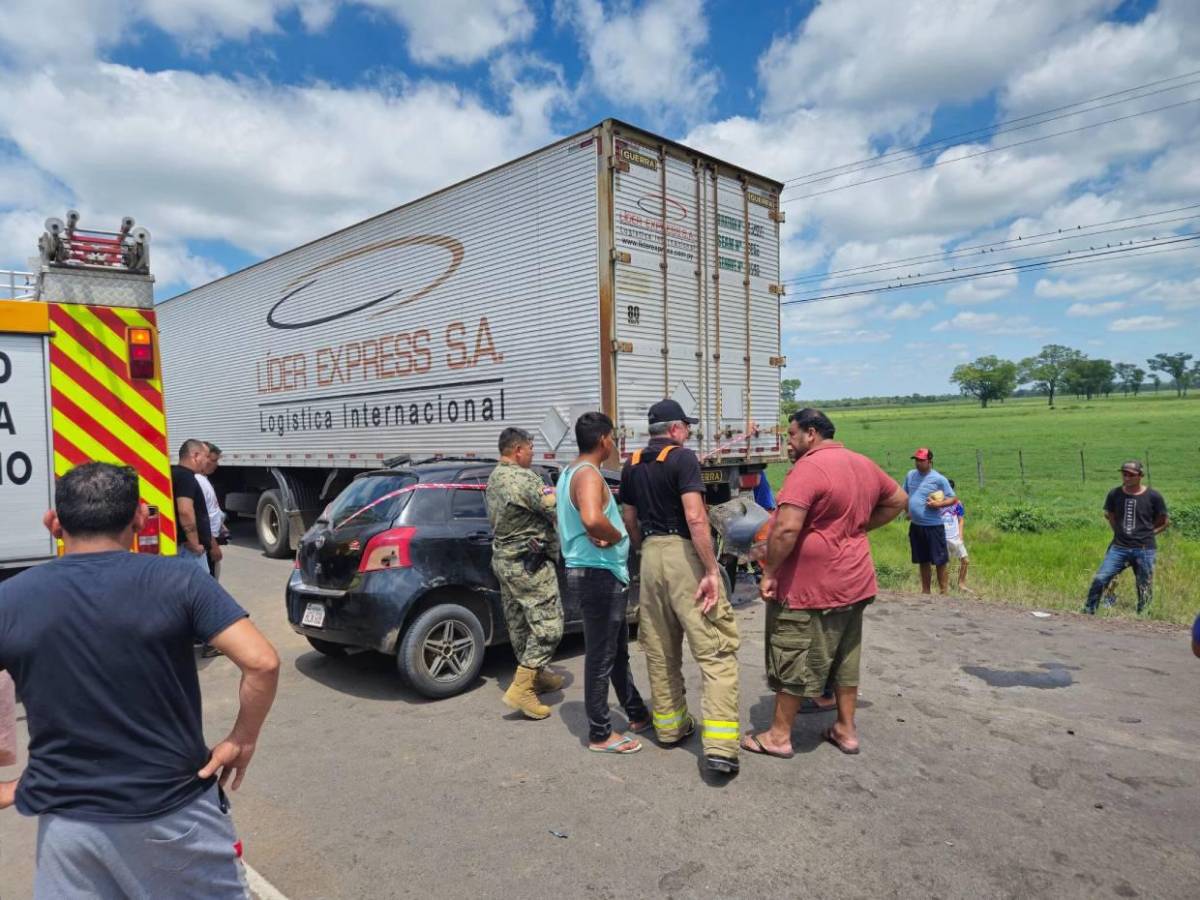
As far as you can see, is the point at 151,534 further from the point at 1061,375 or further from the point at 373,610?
the point at 1061,375

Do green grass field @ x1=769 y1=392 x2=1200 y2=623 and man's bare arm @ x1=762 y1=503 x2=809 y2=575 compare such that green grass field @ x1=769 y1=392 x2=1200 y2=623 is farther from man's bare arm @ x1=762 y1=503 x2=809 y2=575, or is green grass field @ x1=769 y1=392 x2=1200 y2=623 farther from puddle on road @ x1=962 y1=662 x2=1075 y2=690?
man's bare arm @ x1=762 y1=503 x2=809 y2=575

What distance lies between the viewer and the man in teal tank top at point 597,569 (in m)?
4.04

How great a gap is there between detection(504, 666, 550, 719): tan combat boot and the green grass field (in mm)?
5348

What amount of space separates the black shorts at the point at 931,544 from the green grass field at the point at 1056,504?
0.66m

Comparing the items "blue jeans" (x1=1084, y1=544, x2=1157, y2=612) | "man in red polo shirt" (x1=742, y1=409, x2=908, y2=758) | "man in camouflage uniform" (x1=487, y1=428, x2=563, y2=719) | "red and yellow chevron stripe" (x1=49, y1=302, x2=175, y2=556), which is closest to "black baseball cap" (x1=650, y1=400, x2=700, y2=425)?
"man in red polo shirt" (x1=742, y1=409, x2=908, y2=758)

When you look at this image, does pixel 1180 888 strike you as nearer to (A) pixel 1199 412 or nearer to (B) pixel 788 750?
(B) pixel 788 750

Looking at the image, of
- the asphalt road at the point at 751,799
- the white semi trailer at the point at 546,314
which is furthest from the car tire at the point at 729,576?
the asphalt road at the point at 751,799

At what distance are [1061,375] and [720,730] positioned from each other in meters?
152

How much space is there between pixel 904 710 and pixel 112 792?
163 inches

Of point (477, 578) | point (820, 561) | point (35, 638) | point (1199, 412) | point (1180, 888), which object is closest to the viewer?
point (35, 638)

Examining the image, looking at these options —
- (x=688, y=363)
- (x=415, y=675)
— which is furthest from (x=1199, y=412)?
(x=415, y=675)

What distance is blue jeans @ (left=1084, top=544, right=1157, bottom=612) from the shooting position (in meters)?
7.26

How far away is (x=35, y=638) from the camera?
177cm

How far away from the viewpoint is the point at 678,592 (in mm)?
3938
